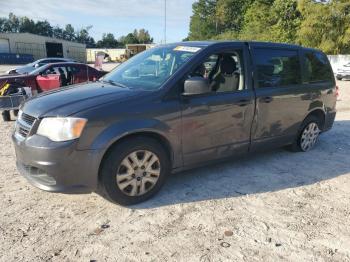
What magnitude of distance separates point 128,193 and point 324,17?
33.5 m

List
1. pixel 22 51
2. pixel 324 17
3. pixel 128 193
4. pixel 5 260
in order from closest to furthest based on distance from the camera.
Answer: pixel 5 260 → pixel 128 193 → pixel 324 17 → pixel 22 51

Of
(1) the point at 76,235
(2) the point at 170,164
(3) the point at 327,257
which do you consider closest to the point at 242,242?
(3) the point at 327,257

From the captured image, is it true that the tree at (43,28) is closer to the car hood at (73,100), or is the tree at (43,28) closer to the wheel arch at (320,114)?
the wheel arch at (320,114)

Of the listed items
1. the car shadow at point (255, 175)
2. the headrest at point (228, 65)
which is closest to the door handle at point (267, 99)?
the headrest at point (228, 65)

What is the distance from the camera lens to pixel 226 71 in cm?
495

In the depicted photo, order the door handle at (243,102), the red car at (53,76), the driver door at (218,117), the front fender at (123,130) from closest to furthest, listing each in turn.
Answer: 1. the front fender at (123,130)
2. the driver door at (218,117)
3. the door handle at (243,102)
4. the red car at (53,76)

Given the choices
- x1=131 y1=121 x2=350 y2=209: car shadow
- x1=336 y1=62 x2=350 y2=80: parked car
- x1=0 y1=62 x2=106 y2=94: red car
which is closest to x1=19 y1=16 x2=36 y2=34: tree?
x1=336 y1=62 x2=350 y2=80: parked car

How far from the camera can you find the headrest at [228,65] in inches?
195

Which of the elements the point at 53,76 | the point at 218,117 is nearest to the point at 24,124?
the point at 218,117

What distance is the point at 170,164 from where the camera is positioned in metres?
4.31

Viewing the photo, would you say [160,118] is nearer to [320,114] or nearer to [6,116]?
[320,114]

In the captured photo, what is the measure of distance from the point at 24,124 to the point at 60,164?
0.73m

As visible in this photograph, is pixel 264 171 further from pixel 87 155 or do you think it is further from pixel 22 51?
pixel 22 51

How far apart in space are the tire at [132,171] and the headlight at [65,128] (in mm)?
436
